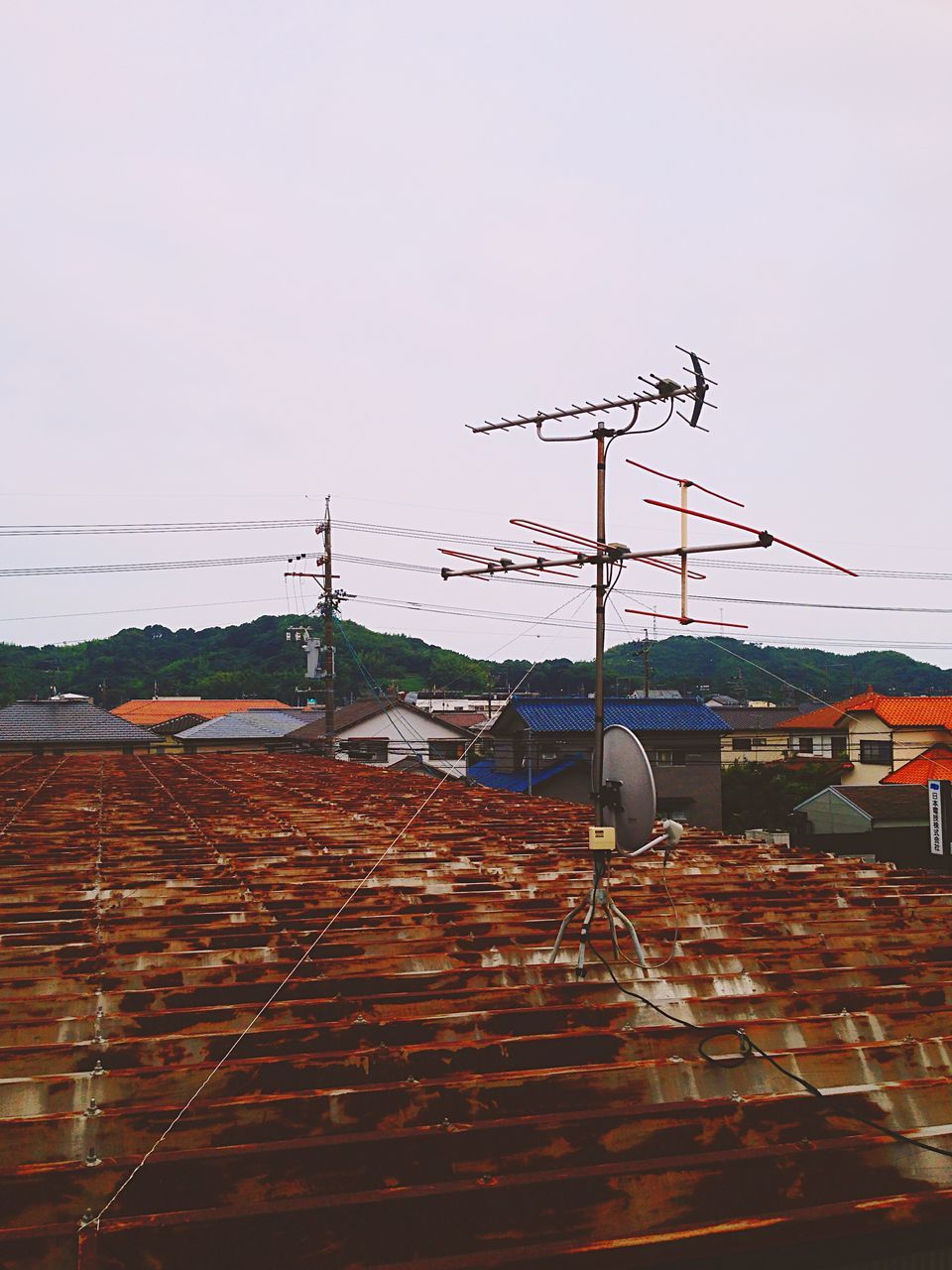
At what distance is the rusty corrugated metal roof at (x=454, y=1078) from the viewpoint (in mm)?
3172

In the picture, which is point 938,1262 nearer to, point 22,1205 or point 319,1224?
point 319,1224

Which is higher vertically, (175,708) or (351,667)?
(351,667)

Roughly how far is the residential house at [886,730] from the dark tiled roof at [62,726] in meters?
29.9

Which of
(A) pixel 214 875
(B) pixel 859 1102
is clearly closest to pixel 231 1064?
(B) pixel 859 1102

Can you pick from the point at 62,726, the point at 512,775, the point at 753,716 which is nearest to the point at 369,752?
the point at 512,775

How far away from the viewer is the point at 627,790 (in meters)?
5.50

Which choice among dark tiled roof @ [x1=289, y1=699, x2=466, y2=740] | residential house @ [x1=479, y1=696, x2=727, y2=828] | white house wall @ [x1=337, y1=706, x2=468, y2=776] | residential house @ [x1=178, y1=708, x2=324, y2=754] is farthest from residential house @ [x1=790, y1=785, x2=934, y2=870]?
residential house @ [x1=178, y1=708, x2=324, y2=754]

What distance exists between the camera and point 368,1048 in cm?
428

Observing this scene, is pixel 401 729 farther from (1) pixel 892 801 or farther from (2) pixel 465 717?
(1) pixel 892 801

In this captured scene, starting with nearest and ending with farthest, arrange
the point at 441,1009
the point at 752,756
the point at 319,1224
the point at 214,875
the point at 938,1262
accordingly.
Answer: the point at 319,1224 → the point at 938,1262 → the point at 441,1009 → the point at 214,875 → the point at 752,756

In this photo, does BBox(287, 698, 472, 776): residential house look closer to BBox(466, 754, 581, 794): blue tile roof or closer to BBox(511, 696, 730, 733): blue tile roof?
BBox(466, 754, 581, 794): blue tile roof

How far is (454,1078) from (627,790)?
201 centimetres

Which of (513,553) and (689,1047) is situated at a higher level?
(513,553)

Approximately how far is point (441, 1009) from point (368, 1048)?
1.96ft
